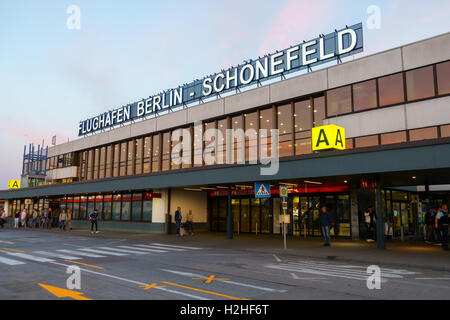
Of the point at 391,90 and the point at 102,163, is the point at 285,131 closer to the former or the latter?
the point at 391,90

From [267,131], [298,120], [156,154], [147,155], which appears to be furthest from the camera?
[147,155]

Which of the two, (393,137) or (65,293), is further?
(393,137)

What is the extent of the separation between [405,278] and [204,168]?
46.2 ft

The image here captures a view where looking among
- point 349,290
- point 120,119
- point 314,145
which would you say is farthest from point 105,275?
point 120,119

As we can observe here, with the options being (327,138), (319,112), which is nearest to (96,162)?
(319,112)

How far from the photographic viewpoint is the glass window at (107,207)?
3541cm

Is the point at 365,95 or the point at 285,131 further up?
the point at 365,95

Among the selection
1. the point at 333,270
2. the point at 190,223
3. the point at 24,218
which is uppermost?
the point at 190,223

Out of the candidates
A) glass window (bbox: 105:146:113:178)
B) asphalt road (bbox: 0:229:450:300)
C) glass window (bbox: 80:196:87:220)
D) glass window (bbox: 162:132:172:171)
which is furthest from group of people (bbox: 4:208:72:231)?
asphalt road (bbox: 0:229:450:300)

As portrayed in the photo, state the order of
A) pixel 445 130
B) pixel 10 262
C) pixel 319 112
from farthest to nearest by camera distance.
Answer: pixel 319 112 < pixel 445 130 < pixel 10 262

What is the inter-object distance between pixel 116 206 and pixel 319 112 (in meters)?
21.6

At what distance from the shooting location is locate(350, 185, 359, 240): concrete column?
872 inches

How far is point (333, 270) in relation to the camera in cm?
1122

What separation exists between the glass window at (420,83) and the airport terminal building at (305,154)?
49 mm
